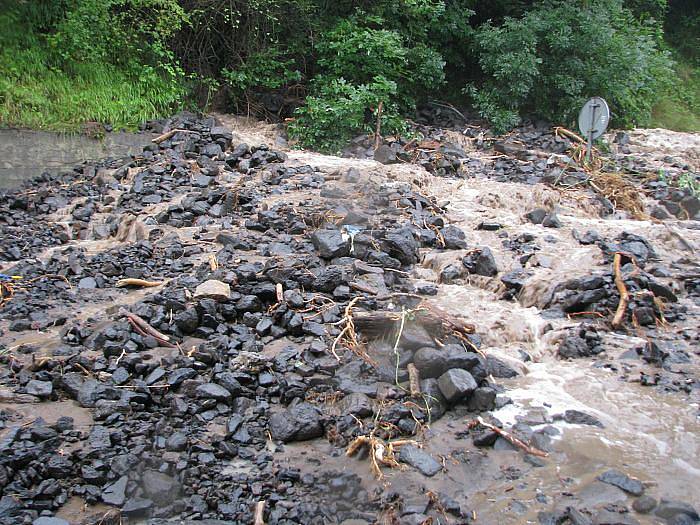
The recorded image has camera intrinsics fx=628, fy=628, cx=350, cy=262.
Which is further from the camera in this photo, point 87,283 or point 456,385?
point 87,283

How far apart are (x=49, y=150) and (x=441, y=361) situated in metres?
7.24

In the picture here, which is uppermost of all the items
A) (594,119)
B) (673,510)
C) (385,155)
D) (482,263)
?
Result: (594,119)

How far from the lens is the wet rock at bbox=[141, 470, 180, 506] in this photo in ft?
10.7

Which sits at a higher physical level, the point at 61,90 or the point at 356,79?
the point at 356,79

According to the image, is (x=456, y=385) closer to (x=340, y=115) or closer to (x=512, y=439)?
(x=512, y=439)

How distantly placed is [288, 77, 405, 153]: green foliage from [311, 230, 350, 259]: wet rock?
436 centimetres

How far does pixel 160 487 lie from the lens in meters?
3.31

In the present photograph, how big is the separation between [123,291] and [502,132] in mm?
8131

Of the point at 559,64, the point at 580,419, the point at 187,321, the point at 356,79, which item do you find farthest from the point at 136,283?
the point at 559,64

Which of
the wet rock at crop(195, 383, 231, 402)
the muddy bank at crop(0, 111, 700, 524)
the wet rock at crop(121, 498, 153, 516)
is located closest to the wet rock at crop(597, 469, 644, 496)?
the muddy bank at crop(0, 111, 700, 524)

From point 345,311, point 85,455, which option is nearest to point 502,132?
point 345,311

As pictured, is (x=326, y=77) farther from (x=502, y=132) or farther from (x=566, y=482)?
(x=566, y=482)

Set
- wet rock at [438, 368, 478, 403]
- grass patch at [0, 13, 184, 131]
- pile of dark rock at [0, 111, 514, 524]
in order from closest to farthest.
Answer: pile of dark rock at [0, 111, 514, 524] → wet rock at [438, 368, 478, 403] → grass patch at [0, 13, 184, 131]

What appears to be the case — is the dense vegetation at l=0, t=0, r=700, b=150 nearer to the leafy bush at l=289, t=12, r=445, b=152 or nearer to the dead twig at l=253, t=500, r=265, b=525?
the leafy bush at l=289, t=12, r=445, b=152
